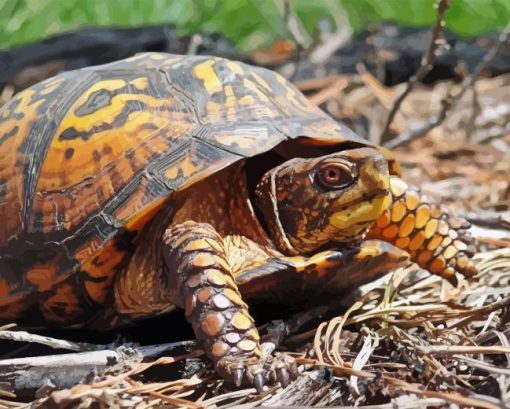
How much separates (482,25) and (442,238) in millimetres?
3433

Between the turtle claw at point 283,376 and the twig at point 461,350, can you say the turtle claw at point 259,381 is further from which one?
the twig at point 461,350

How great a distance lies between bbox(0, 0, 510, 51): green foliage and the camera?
4.07 meters

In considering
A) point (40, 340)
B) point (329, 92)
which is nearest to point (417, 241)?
point (40, 340)

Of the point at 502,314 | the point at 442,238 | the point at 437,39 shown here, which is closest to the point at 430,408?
the point at 502,314

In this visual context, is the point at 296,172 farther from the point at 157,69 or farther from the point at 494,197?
the point at 494,197

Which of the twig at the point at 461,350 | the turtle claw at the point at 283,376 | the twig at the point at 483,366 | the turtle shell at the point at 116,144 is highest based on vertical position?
the turtle shell at the point at 116,144

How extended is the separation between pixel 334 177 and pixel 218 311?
1.41ft

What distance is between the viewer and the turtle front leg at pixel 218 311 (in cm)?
152

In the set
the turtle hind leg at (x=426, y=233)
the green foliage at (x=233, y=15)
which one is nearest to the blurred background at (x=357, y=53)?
the green foliage at (x=233, y=15)

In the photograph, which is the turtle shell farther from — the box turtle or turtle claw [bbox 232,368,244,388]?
turtle claw [bbox 232,368,244,388]

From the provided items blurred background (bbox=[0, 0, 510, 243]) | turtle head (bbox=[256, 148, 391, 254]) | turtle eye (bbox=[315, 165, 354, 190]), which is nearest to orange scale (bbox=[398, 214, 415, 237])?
turtle head (bbox=[256, 148, 391, 254])

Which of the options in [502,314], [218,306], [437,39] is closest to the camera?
[218,306]

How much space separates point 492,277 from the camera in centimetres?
221

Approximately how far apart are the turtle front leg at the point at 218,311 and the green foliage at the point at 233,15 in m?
2.39
